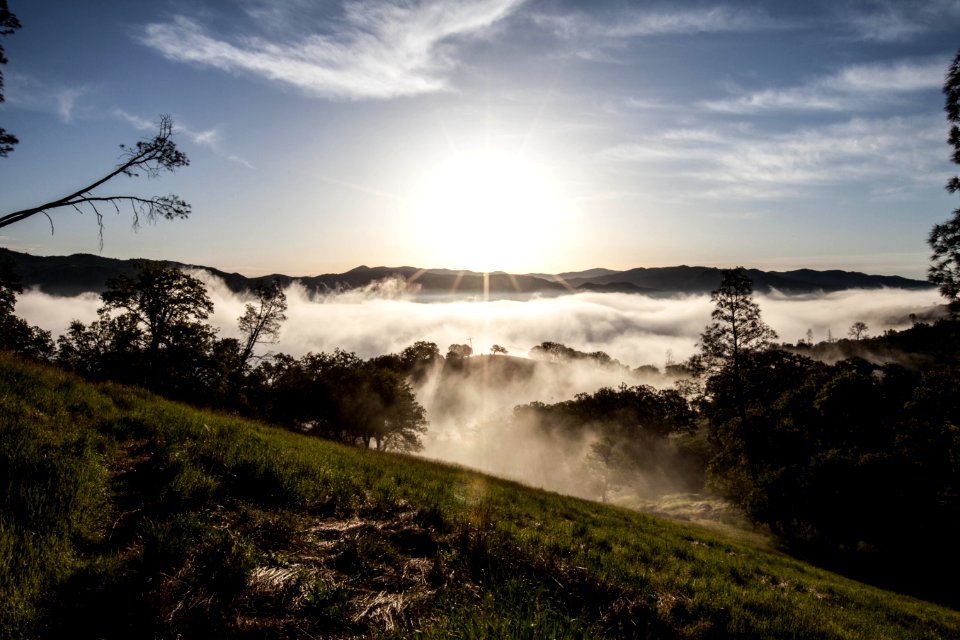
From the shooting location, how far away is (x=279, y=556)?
4895 millimetres

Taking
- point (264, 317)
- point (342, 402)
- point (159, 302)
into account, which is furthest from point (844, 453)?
point (159, 302)

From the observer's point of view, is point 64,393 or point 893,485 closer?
point 64,393

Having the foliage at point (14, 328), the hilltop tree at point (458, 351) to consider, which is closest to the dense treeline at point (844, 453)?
the foliage at point (14, 328)

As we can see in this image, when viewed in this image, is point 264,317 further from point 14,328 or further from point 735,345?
point 735,345

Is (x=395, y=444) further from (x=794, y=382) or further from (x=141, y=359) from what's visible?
(x=794, y=382)

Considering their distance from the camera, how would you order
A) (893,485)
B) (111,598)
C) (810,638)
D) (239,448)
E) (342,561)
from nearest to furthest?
1. (111,598)
2. (342,561)
3. (810,638)
4. (239,448)
5. (893,485)

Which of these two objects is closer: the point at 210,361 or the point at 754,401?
the point at 754,401

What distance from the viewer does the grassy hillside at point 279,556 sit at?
3.66 m

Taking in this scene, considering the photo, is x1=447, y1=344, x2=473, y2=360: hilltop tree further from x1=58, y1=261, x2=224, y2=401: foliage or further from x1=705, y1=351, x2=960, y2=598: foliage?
x1=705, y1=351, x2=960, y2=598: foliage

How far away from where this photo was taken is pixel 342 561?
16.9ft

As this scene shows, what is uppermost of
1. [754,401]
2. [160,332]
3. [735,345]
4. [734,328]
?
[734,328]

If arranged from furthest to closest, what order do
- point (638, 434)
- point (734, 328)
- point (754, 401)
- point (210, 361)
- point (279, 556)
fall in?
point (638, 434)
point (210, 361)
point (754, 401)
point (734, 328)
point (279, 556)

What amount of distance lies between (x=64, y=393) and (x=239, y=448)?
453 cm

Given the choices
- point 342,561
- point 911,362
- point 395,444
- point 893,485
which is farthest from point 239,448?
point 911,362
